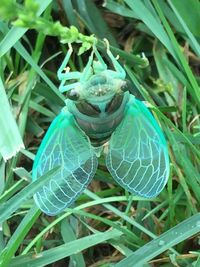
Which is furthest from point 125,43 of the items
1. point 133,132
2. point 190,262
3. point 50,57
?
point 190,262

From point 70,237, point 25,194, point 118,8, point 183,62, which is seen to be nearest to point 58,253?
point 70,237

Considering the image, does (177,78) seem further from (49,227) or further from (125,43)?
(49,227)

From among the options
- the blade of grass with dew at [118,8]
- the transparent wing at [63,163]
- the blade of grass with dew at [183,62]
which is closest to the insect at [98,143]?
the transparent wing at [63,163]

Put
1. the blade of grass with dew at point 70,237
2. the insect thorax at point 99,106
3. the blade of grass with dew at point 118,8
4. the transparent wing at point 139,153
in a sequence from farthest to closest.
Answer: the blade of grass with dew at point 118,8
the blade of grass with dew at point 70,237
the transparent wing at point 139,153
the insect thorax at point 99,106

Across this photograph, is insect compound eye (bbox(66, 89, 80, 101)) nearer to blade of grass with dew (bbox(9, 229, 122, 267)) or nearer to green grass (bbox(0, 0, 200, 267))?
green grass (bbox(0, 0, 200, 267))

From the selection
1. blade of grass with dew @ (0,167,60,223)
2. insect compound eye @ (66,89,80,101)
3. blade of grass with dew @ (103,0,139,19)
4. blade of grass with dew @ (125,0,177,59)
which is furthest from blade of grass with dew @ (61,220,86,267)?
blade of grass with dew @ (103,0,139,19)

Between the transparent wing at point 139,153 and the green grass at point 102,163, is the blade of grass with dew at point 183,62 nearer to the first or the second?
the green grass at point 102,163

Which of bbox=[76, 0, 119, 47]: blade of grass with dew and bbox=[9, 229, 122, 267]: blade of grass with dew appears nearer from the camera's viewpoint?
bbox=[9, 229, 122, 267]: blade of grass with dew

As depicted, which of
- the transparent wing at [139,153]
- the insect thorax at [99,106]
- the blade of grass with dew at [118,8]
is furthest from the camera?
the blade of grass with dew at [118,8]
